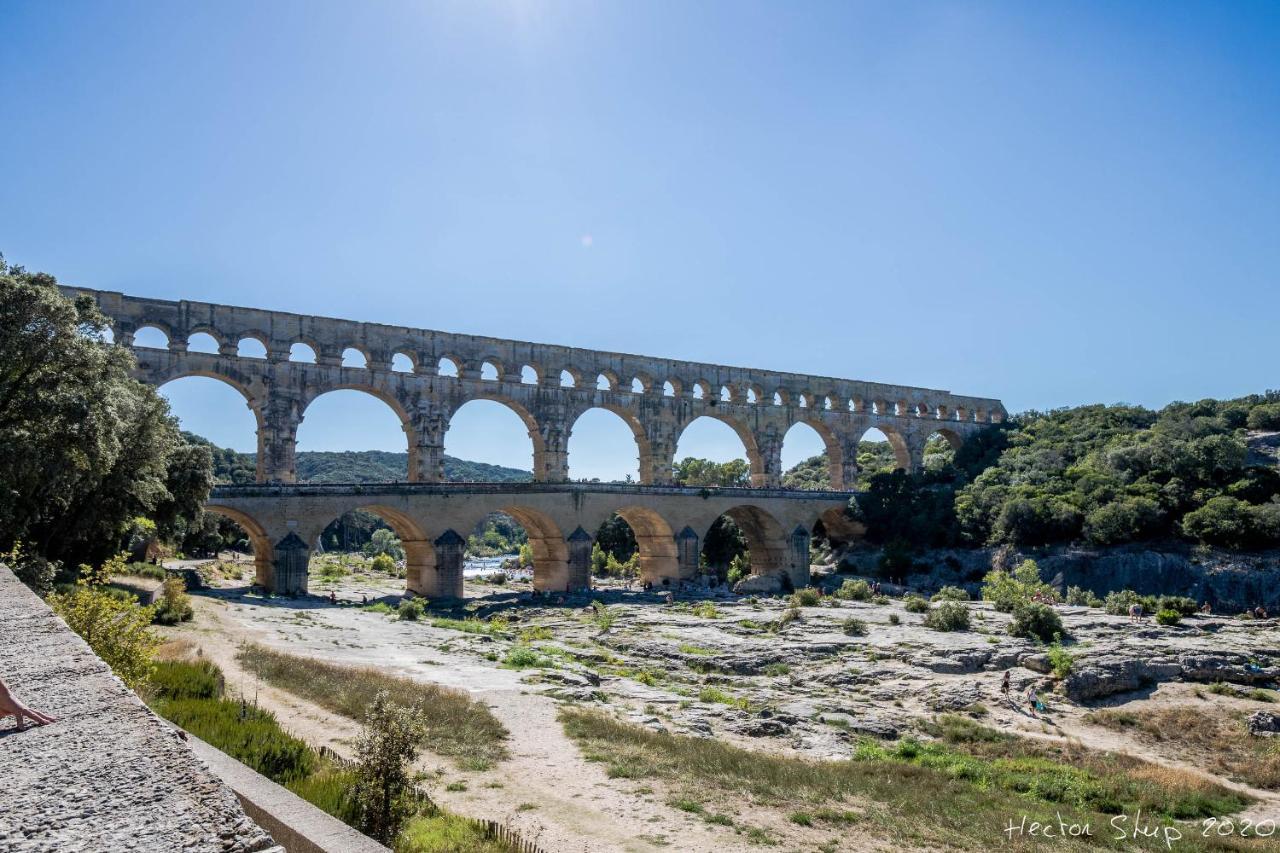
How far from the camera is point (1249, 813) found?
38.2 feet

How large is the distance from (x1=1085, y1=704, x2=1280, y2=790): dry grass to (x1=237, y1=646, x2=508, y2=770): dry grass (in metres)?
12.5

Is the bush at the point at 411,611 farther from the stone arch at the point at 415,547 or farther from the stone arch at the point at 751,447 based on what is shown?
the stone arch at the point at 751,447

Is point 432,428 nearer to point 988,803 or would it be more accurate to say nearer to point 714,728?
point 714,728

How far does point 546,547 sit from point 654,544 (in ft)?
20.5

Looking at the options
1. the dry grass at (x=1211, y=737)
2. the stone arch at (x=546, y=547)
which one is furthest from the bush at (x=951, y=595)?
the dry grass at (x=1211, y=737)

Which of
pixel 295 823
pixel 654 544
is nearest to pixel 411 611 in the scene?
pixel 654 544

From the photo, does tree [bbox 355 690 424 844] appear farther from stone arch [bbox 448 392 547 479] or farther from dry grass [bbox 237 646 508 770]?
stone arch [bbox 448 392 547 479]

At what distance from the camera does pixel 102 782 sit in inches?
→ 104

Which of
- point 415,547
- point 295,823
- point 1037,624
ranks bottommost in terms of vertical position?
point 1037,624

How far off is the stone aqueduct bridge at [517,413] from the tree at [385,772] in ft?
82.6

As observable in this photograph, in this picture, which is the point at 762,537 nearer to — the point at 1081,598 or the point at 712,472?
the point at 1081,598

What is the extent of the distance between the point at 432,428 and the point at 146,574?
12784 millimetres

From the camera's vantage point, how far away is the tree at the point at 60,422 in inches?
557

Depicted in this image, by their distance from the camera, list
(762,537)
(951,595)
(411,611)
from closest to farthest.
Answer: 1. (411,611)
2. (951,595)
3. (762,537)
